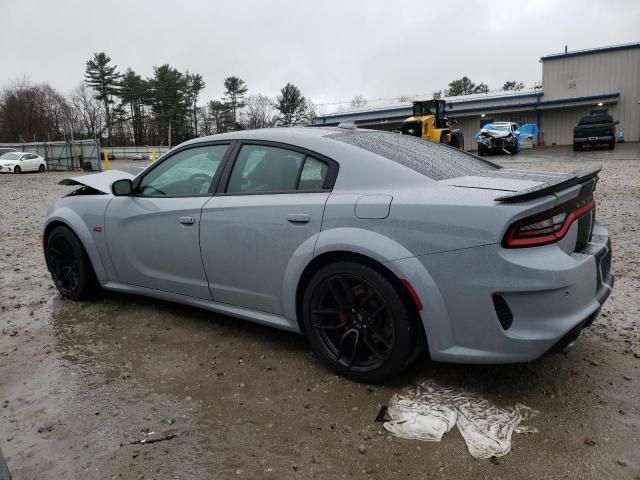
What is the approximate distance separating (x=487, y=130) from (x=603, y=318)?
2630 centimetres

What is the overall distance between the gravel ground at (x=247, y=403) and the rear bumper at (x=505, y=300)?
400 millimetres

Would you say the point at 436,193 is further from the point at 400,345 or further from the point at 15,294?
the point at 15,294

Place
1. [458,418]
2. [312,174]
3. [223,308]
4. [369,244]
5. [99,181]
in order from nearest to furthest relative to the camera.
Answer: [458,418] < [369,244] < [312,174] < [223,308] < [99,181]

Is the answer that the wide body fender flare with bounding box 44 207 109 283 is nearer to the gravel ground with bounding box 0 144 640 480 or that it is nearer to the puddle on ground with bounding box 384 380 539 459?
the gravel ground with bounding box 0 144 640 480

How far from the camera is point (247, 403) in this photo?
2.96 m

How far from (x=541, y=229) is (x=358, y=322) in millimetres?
1096

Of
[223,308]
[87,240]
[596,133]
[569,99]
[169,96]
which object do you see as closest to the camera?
[223,308]

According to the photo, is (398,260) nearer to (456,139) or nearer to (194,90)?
(456,139)

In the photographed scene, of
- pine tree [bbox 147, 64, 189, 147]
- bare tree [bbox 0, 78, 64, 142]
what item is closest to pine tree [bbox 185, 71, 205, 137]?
pine tree [bbox 147, 64, 189, 147]

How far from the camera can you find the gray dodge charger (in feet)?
8.46

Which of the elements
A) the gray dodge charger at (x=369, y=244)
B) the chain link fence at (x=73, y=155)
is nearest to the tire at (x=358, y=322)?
the gray dodge charger at (x=369, y=244)

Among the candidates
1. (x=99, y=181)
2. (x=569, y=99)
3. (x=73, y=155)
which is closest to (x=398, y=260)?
(x=99, y=181)

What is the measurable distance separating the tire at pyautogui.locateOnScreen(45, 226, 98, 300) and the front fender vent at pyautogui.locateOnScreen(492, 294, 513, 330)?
3.50 m

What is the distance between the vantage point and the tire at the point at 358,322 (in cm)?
284
